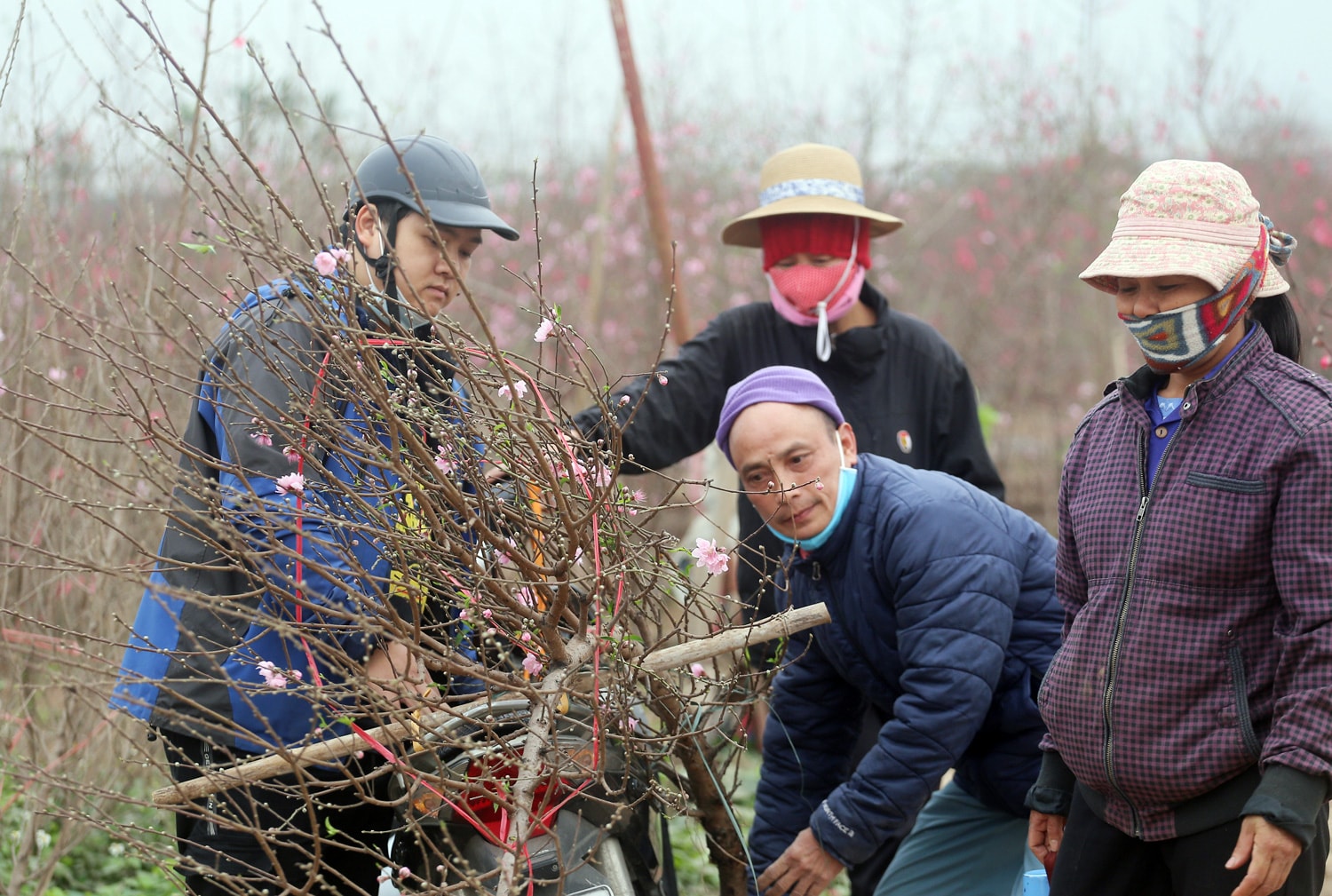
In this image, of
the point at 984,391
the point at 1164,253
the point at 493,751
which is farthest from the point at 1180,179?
the point at 984,391

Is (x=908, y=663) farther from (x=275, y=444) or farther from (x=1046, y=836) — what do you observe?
(x=275, y=444)

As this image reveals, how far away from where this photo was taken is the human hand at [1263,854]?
199 cm

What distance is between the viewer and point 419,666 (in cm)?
218

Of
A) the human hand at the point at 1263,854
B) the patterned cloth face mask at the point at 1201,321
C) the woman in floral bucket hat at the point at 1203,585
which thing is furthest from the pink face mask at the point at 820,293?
the human hand at the point at 1263,854

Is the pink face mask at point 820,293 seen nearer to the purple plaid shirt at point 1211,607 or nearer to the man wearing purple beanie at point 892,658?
the man wearing purple beanie at point 892,658

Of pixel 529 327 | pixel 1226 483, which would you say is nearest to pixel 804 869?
pixel 1226 483

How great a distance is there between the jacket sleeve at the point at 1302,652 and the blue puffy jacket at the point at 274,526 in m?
1.48

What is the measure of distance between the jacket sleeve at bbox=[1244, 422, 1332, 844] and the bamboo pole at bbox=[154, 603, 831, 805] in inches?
33.7

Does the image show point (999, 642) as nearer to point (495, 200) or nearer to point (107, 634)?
point (107, 634)

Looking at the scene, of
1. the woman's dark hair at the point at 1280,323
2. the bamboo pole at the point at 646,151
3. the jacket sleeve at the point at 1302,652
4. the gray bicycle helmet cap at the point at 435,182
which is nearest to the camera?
the jacket sleeve at the point at 1302,652

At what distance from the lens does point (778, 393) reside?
2787 millimetres

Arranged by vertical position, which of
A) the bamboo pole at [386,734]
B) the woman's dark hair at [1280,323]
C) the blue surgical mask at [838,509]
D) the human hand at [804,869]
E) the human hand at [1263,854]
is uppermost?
the woman's dark hair at [1280,323]

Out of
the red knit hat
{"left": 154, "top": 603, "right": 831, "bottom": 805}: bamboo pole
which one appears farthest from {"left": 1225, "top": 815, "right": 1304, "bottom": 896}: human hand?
the red knit hat

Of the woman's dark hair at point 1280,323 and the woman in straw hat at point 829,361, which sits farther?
the woman in straw hat at point 829,361
